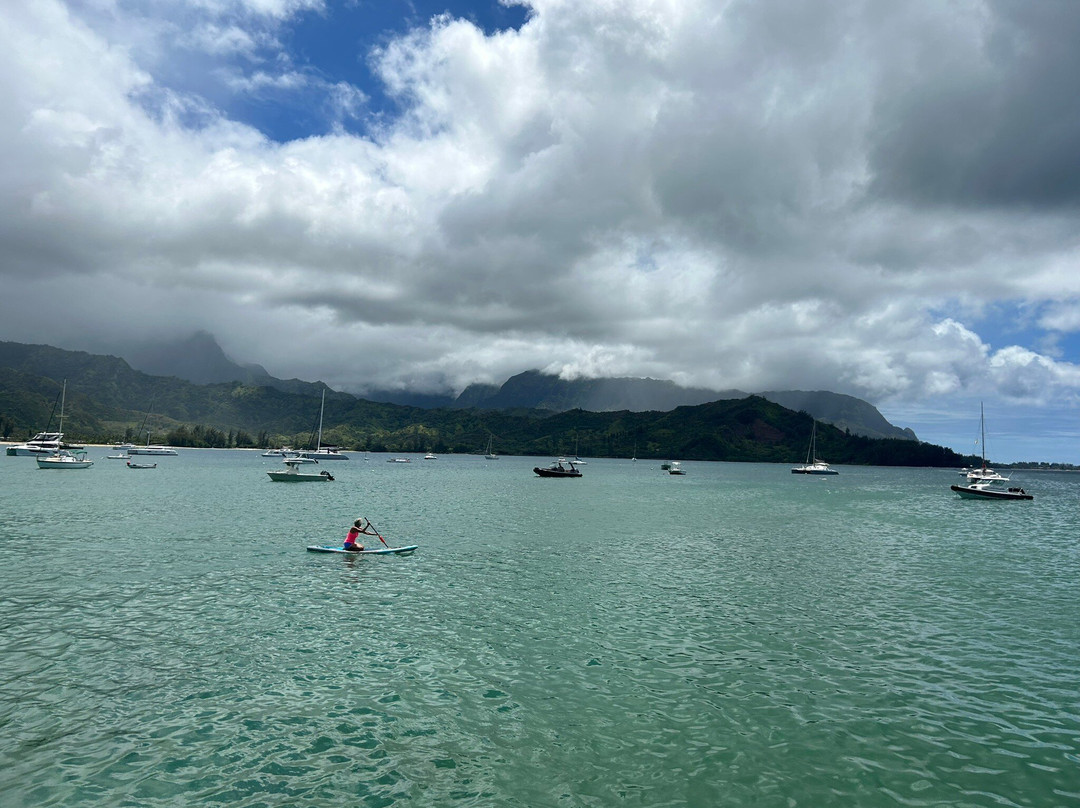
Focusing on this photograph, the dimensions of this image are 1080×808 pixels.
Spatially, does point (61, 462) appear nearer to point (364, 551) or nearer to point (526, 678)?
point (364, 551)

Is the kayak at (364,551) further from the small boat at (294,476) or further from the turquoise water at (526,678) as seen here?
the small boat at (294,476)

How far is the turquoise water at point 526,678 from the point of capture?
14.9 metres

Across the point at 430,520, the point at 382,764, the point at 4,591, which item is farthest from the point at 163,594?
the point at 430,520

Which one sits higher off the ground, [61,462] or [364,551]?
[364,551]

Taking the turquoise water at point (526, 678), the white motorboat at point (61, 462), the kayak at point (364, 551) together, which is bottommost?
the white motorboat at point (61, 462)

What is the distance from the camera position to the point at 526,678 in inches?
867

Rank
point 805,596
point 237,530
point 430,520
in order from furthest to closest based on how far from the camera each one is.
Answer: point 430,520, point 237,530, point 805,596

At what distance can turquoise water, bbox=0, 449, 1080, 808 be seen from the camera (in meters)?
14.9

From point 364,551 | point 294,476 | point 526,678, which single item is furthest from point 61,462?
point 526,678

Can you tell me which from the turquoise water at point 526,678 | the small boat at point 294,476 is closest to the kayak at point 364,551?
the turquoise water at point 526,678

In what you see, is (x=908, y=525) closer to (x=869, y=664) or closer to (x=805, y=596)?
(x=805, y=596)

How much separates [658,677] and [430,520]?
53.2 metres

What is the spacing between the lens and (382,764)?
15.5 metres

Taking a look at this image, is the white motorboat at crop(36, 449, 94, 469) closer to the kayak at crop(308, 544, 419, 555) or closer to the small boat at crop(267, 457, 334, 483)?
the small boat at crop(267, 457, 334, 483)
